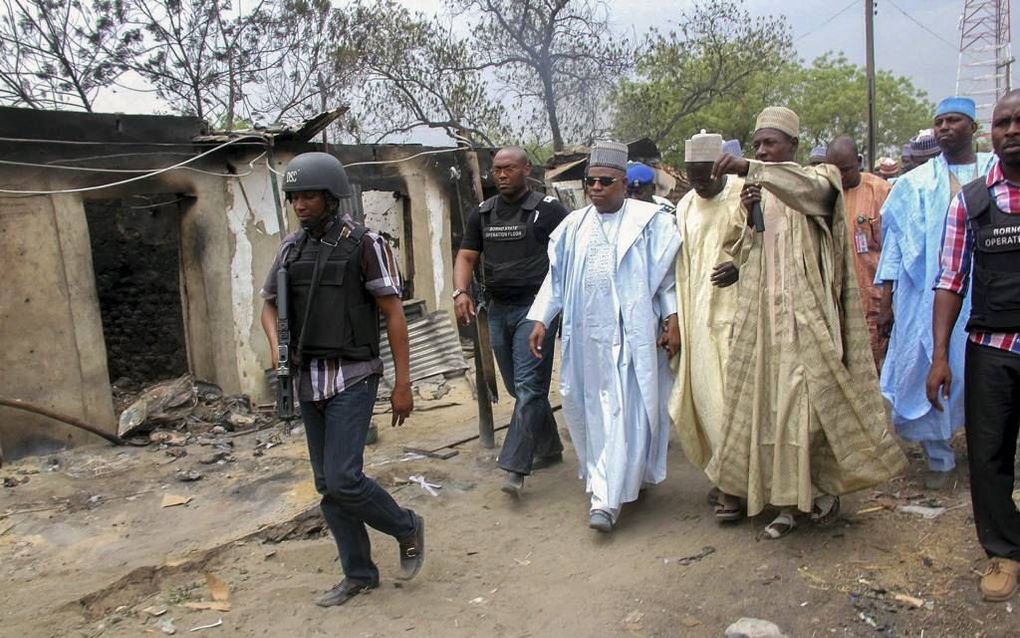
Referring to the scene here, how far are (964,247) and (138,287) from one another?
10.3 metres

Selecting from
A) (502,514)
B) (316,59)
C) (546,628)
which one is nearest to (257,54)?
(316,59)

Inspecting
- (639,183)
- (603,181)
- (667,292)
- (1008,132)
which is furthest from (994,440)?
(639,183)

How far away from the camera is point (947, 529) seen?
3.85 meters

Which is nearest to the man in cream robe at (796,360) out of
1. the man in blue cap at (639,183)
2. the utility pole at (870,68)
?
Answer: the man in blue cap at (639,183)

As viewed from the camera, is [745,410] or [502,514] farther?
[502,514]

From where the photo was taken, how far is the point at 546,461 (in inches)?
215

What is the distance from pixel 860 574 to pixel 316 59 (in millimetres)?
16673

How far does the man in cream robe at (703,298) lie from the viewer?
4020mm

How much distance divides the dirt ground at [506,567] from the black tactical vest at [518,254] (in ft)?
3.92

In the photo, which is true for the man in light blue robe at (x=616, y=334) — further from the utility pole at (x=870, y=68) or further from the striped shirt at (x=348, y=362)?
the utility pole at (x=870, y=68)

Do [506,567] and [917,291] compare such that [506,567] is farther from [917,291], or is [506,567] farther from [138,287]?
[138,287]

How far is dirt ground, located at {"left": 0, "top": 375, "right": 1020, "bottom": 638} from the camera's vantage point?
10.8ft

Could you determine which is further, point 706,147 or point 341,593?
point 706,147

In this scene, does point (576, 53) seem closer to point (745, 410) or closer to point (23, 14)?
point (23, 14)
